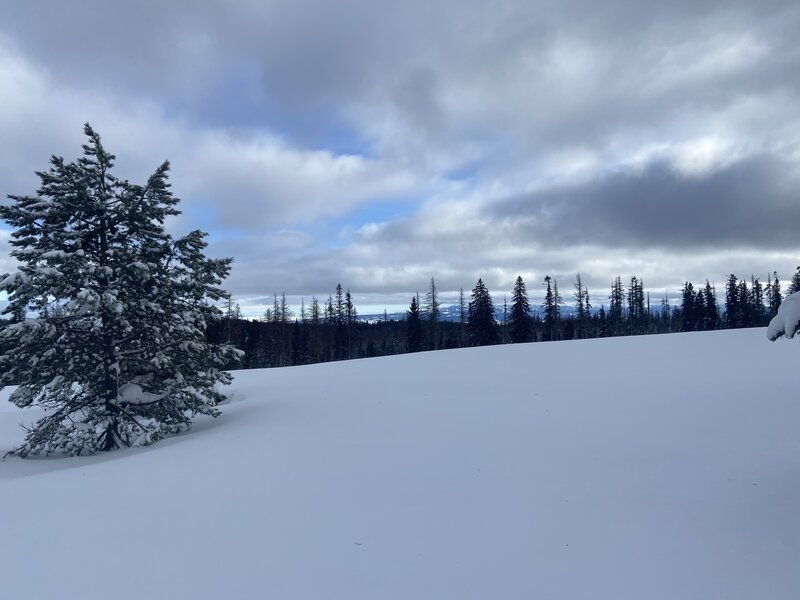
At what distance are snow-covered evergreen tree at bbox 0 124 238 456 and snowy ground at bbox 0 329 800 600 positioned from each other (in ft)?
5.83

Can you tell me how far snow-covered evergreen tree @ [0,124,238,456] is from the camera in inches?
404

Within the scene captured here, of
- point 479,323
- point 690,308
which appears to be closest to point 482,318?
point 479,323

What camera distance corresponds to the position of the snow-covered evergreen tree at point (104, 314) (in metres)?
10.3

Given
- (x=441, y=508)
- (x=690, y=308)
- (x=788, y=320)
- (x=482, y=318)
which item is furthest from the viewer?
(x=690, y=308)

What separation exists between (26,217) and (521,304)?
4314 centimetres

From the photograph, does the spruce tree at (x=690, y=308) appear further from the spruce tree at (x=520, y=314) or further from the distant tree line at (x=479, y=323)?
the spruce tree at (x=520, y=314)

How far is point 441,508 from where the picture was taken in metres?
5.04

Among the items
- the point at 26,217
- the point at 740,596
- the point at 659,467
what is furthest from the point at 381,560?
the point at 26,217

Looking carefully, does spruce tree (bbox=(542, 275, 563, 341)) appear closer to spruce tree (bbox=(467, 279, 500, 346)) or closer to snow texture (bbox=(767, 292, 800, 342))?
spruce tree (bbox=(467, 279, 500, 346))

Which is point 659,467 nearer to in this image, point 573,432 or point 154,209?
point 573,432

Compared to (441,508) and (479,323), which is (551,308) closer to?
(479,323)

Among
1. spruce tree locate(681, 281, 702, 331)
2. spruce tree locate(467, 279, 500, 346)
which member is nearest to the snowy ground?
spruce tree locate(467, 279, 500, 346)

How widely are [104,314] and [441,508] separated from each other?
9.88 m

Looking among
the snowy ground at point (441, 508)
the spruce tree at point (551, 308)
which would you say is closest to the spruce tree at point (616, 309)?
the spruce tree at point (551, 308)
